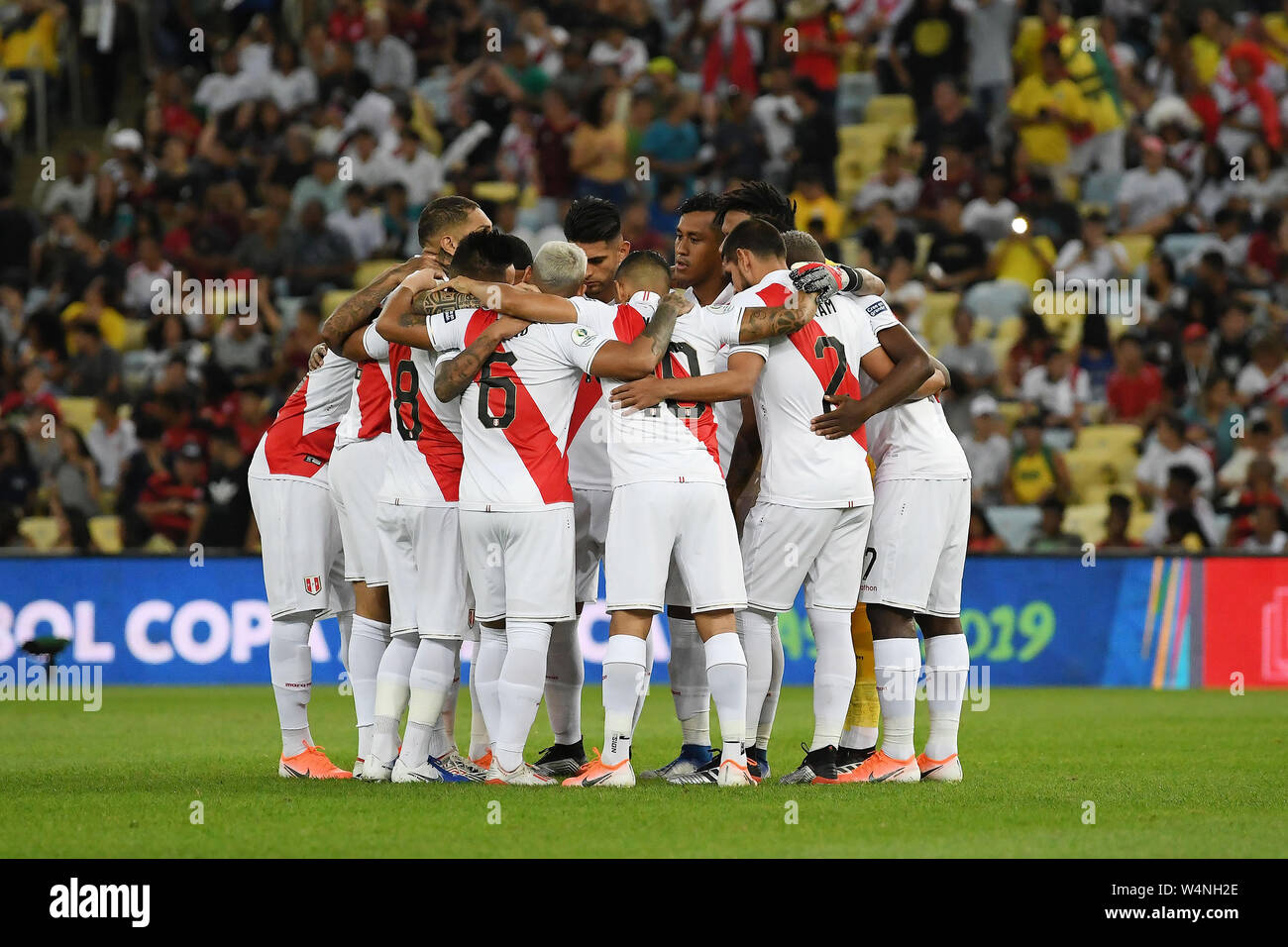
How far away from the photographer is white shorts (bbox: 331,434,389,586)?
29.1 ft

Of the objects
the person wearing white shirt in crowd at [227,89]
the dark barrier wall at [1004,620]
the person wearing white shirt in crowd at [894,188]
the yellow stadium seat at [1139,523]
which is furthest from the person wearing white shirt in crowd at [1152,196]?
the person wearing white shirt in crowd at [227,89]

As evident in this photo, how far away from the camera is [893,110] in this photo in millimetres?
21703

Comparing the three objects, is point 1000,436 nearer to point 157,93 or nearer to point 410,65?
point 410,65

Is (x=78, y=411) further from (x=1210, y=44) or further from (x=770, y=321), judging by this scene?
(x=1210, y=44)

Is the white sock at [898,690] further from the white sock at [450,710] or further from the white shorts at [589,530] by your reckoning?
the white sock at [450,710]

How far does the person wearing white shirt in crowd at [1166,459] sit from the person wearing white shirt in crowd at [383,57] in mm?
10446

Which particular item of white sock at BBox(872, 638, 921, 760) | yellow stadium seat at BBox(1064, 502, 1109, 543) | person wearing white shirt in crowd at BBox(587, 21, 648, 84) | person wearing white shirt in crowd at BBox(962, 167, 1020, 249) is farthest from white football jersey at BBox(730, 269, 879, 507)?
person wearing white shirt in crowd at BBox(587, 21, 648, 84)

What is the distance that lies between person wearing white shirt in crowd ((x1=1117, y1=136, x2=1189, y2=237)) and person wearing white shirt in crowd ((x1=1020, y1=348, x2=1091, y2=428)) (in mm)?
2780

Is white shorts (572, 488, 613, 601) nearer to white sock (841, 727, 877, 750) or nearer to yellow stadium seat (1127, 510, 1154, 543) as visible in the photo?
Result: white sock (841, 727, 877, 750)

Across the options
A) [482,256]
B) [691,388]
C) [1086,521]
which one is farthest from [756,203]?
[1086,521]

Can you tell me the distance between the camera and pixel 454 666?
8.55 meters

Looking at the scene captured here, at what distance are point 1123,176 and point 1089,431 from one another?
13.4ft

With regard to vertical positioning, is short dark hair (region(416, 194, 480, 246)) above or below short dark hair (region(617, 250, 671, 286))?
A: above
